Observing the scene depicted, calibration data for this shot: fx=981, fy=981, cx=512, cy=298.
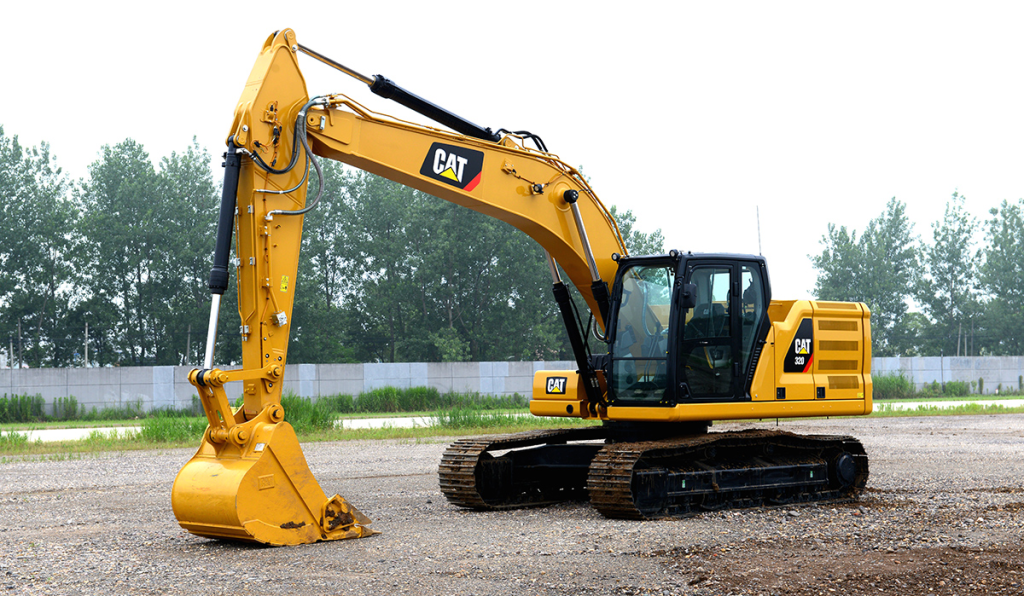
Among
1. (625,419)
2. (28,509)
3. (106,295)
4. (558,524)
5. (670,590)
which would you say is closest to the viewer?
(670,590)

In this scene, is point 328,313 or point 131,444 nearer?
point 131,444

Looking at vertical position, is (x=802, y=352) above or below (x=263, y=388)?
above

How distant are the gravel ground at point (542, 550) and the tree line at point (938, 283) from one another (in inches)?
2199

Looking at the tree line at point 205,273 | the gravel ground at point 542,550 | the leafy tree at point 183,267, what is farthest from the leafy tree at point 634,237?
the gravel ground at point 542,550

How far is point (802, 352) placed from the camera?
1118 centimetres

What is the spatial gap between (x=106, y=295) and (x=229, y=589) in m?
44.8

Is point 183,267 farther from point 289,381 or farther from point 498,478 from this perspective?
point 498,478

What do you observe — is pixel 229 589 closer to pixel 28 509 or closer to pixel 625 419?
pixel 625 419

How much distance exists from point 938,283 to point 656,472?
63655mm

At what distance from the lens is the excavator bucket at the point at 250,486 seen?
8.00 m

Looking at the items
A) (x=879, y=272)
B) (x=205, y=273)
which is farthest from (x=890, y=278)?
(x=205, y=273)

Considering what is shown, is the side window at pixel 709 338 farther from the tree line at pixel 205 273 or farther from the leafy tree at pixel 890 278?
the leafy tree at pixel 890 278

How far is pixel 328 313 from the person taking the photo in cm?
5034

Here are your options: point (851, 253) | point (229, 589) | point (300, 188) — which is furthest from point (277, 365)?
point (851, 253)
